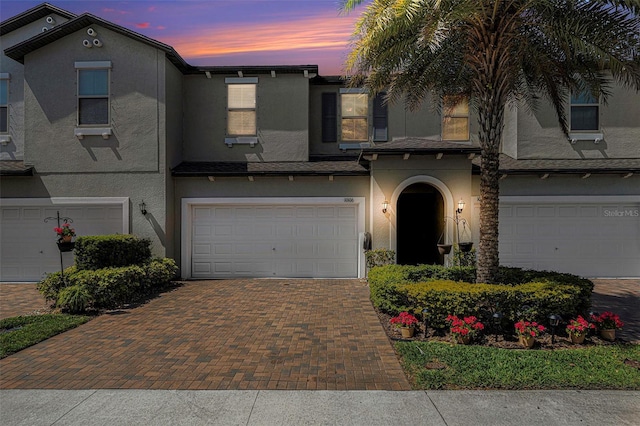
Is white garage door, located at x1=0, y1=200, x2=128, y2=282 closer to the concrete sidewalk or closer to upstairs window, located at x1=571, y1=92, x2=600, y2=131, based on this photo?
the concrete sidewalk

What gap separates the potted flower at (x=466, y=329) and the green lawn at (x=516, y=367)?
0.20 metres

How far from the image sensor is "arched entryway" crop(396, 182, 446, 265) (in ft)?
43.8

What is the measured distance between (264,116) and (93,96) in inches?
211

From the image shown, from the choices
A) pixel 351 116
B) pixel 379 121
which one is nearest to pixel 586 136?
pixel 379 121

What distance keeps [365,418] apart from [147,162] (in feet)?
34.7

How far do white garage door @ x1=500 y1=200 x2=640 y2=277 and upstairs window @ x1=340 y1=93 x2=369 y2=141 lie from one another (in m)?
5.35

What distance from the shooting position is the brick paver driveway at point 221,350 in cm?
507

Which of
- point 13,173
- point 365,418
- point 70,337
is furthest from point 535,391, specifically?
point 13,173

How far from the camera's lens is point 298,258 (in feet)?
41.4

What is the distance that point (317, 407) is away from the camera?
4.34 metres

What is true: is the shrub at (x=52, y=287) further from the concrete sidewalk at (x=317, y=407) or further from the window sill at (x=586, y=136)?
the window sill at (x=586, y=136)

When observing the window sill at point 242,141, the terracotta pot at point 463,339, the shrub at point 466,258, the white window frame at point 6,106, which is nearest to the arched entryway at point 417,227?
the shrub at point 466,258

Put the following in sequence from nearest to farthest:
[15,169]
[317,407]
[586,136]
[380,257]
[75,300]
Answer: [317,407] < [75,300] < [380,257] < [15,169] < [586,136]

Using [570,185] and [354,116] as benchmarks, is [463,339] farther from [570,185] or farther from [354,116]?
[354,116]
